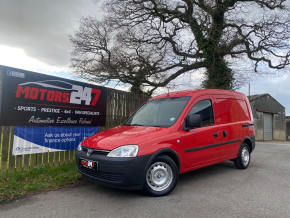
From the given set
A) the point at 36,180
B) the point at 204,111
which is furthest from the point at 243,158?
the point at 36,180

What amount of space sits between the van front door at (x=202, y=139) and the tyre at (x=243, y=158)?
120 cm

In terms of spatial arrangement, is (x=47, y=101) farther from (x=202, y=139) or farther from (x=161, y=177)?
(x=202, y=139)

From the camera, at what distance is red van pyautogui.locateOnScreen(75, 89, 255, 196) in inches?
147

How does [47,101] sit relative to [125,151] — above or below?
above

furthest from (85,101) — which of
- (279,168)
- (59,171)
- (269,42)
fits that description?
(269,42)

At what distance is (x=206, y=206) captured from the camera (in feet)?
→ 11.8

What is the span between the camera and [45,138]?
564 cm

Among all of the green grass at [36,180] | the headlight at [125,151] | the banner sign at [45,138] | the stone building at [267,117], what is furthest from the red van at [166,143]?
the stone building at [267,117]

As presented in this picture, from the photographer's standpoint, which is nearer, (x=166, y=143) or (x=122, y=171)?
(x=122, y=171)

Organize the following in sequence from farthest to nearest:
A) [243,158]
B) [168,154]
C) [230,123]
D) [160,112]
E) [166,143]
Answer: [243,158] → [230,123] → [160,112] → [168,154] → [166,143]

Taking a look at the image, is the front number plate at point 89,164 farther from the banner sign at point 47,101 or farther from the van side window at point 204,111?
the van side window at point 204,111

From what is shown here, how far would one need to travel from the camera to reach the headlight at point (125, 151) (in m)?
3.72

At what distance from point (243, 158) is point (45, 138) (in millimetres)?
5502

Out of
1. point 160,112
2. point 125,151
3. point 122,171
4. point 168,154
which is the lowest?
point 122,171
